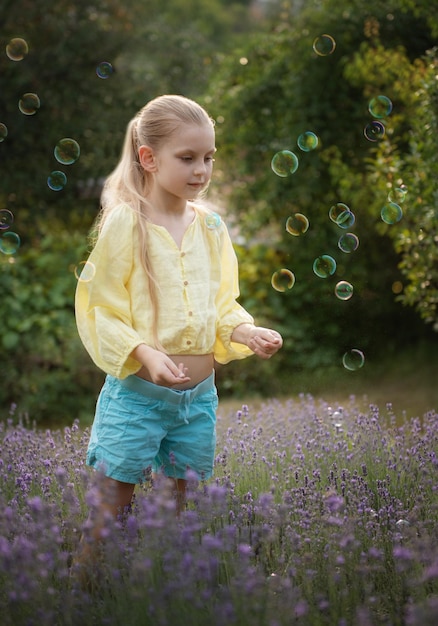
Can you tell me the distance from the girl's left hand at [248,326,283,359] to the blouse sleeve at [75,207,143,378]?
17.4 inches

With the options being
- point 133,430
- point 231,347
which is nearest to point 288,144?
point 231,347

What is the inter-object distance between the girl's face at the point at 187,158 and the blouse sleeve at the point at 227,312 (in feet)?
1.27

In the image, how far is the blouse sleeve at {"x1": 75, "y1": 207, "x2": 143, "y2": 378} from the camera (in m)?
2.91

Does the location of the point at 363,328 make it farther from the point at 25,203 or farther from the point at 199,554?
the point at 199,554

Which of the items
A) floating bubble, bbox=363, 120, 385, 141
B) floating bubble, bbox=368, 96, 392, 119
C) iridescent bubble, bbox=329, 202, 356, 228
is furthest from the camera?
floating bubble, bbox=368, 96, 392, 119

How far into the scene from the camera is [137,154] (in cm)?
319

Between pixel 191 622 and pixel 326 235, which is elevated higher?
pixel 326 235

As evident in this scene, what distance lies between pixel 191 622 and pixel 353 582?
0.60 meters

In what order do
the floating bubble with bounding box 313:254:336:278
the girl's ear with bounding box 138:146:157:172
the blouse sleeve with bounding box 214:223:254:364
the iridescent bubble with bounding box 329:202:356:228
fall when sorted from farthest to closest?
the iridescent bubble with bounding box 329:202:356:228
the floating bubble with bounding box 313:254:336:278
the blouse sleeve with bounding box 214:223:254:364
the girl's ear with bounding box 138:146:157:172

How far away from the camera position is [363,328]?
29.2ft

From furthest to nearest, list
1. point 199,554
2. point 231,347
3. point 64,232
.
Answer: point 64,232, point 231,347, point 199,554

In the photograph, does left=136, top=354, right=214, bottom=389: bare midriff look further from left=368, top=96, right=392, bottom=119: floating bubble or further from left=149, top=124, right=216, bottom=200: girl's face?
left=368, top=96, right=392, bottom=119: floating bubble

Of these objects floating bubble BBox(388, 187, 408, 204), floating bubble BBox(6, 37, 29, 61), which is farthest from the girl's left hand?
floating bubble BBox(6, 37, 29, 61)

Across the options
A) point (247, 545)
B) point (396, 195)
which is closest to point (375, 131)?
point (396, 195)
